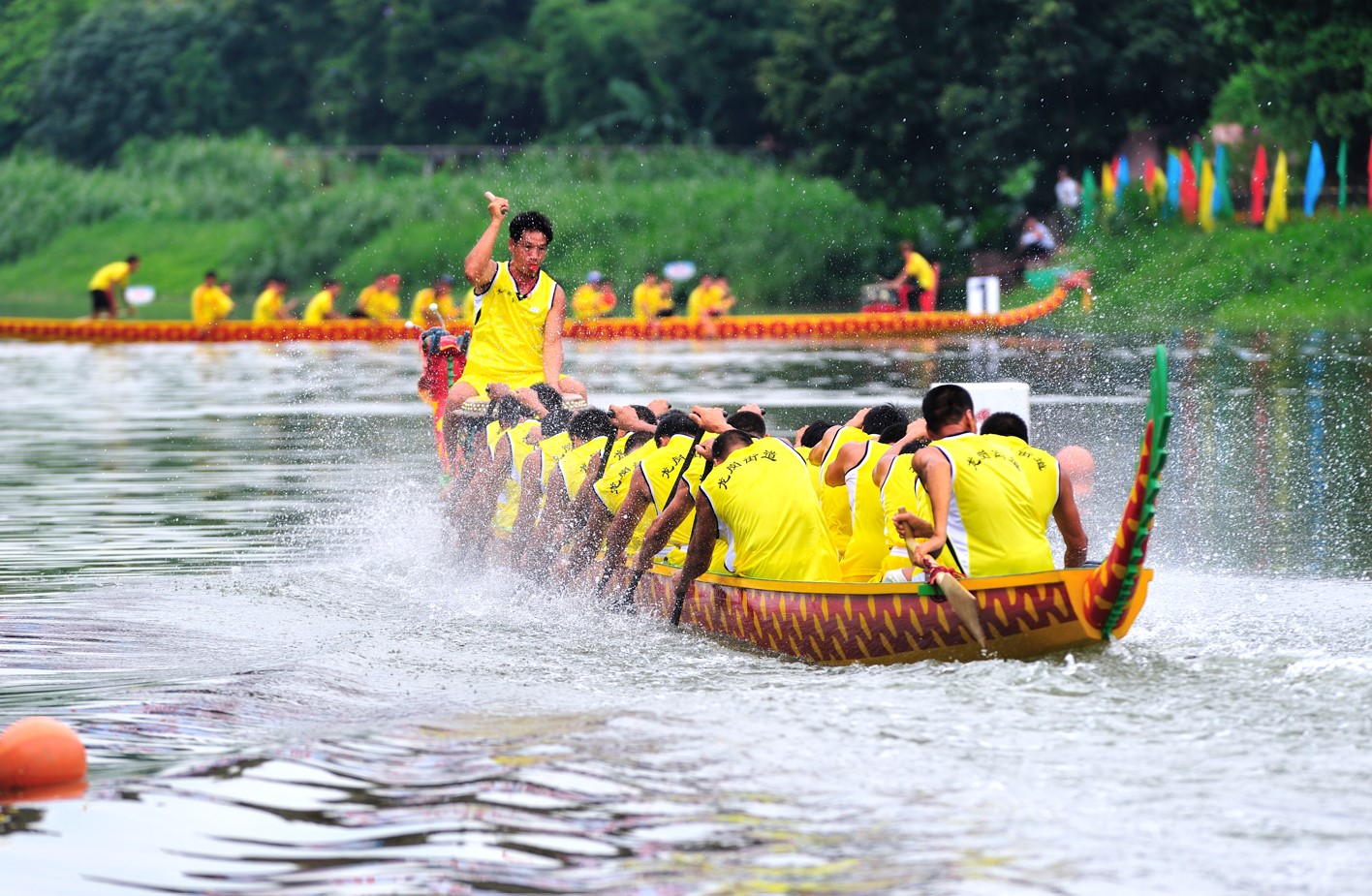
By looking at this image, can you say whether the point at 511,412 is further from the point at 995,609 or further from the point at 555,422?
the point at 995,609

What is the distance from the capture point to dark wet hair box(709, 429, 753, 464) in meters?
9.50

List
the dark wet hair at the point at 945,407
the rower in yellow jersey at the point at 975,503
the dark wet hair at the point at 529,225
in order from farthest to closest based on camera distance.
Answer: the dark wet hair at the point at 529,225, the dark wet hair at the point at 945,407, the rower in yellow jersey at the point at 975,503

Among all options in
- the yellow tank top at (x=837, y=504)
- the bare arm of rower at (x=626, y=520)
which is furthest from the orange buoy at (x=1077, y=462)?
the bare arm of rower at (x=626, y=520)

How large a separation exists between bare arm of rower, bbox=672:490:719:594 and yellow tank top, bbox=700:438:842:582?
84mm

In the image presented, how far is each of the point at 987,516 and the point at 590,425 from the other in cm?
310

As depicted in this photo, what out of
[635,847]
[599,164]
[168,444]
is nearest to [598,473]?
[635,847]

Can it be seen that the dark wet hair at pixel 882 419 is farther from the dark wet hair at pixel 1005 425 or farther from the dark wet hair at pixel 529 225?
the dark wet hair at pixel 529 225

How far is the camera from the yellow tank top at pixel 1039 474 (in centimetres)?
886

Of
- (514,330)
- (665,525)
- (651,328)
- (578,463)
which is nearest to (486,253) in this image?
(514,330)

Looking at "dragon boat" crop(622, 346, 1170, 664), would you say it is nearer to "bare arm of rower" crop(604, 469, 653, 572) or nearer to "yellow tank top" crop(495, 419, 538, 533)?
"bare arm of rower" crop(604, 469, 653, 572)

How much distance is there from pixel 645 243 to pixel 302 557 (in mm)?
31000

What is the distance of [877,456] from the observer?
9.78m

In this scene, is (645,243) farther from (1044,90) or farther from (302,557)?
(302,557)

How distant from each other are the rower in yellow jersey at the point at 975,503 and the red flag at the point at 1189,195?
89.2 ft
